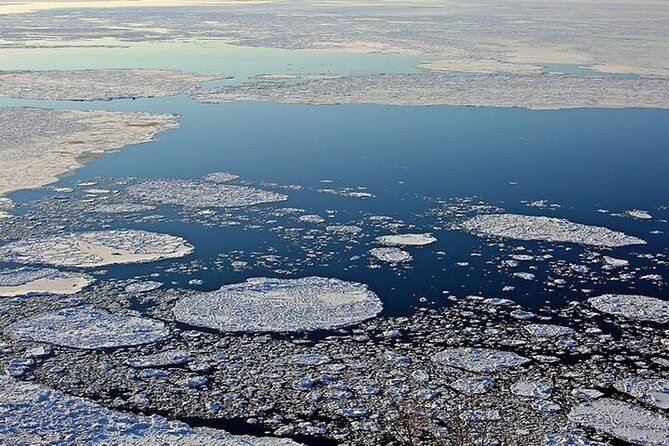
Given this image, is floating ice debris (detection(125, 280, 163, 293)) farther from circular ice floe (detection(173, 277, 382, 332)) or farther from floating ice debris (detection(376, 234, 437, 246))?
floating ice debris (detection(376, 234, 437, 246))

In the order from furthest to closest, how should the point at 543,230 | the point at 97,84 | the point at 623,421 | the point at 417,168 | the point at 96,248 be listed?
the point at 97,84, the point at 417,168, the point at 543,230, the point at 96,248, the point at 623,421

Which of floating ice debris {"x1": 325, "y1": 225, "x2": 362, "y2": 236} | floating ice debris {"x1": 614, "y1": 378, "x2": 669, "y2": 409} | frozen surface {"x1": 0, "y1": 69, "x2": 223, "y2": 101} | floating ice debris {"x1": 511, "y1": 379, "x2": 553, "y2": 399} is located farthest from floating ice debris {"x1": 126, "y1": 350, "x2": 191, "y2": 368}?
frozen surface {"x1": 0, "y1": 69, "x2": 223, "y2": 101}

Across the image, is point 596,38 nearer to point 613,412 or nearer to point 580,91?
point 580,91

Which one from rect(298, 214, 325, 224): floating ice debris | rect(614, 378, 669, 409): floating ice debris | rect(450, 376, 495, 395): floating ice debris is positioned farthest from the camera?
rect(298, 214, 325, 224): floating ice debris

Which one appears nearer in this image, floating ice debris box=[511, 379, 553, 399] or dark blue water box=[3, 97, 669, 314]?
floating ice debris box=[511, 379, 553, 399]

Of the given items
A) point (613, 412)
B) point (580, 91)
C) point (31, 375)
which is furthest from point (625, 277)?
point (580, 91)

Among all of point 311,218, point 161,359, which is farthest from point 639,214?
point 161,359

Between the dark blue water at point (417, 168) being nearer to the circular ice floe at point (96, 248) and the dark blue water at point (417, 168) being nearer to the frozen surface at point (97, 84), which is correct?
the circular ice floe at point (96, 248)

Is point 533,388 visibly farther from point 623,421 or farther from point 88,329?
point 88,329
